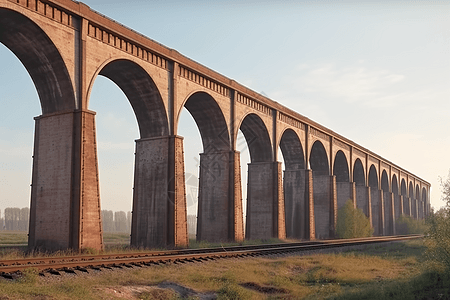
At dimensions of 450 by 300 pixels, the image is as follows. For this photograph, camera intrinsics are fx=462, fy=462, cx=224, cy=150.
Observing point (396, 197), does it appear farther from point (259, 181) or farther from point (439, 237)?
point (439, 237)

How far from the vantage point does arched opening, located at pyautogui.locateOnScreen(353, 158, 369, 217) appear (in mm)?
61156

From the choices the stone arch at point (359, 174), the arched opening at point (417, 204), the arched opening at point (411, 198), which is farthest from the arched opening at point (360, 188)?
the arched opening at point (417, 204)

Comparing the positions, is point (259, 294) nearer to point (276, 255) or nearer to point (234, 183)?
point (276, 255)

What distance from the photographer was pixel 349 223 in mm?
47281

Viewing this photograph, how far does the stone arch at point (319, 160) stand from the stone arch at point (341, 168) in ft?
17.7

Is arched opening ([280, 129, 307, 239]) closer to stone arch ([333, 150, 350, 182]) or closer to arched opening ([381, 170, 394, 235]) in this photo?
stone arch ([333, 150, 350, 182])

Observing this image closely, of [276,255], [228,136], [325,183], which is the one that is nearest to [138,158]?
[228,136]

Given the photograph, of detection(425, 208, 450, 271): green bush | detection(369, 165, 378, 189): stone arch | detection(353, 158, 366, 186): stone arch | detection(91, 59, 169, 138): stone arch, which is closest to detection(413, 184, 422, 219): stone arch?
detection(369, 165, 378, 189): stone arch

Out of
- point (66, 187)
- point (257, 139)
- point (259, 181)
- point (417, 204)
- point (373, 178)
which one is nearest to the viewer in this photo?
point (66, 187)

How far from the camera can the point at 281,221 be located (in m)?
37.9

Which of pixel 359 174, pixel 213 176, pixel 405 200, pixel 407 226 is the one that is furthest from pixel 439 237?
pixel 405 200

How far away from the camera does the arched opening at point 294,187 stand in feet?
145

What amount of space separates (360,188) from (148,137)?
41980mm

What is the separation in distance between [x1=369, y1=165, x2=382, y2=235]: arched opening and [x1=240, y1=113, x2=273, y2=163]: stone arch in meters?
32.1
